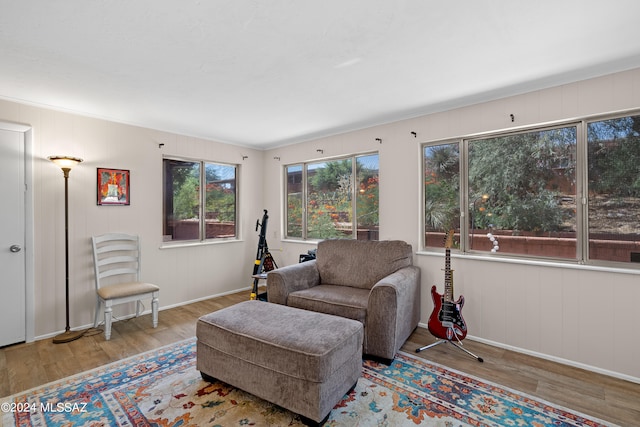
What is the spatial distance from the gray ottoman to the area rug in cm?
14

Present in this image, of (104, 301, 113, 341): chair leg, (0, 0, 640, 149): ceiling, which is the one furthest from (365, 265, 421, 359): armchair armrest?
(104, 301, 113, 341): chair leg

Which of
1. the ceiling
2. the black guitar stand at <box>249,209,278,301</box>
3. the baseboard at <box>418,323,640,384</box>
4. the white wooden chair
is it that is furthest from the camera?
the black guitar stand at <box>249,209,278,301</box>

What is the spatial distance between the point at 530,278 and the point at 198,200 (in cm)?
423

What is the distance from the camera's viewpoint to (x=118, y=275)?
11.9 ft

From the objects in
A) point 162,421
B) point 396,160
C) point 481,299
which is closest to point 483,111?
point 396,160

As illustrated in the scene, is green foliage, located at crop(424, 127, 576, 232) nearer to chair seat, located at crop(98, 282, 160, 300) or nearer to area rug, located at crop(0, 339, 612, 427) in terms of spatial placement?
area rug, located at crop(0, 339, 612, 427)

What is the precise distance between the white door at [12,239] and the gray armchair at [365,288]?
8.05ft

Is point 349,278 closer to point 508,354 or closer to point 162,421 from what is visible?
point 508,354

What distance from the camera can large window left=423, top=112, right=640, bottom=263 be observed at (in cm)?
245

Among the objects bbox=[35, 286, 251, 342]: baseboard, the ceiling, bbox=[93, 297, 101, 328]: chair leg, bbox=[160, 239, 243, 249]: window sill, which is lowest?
bbox=[35, 286, 251, 342]: baseboard

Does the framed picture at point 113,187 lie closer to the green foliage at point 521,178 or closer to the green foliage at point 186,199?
the green foliage at point 186,199

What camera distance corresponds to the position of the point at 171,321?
3.60 m

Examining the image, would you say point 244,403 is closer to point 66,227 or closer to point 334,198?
point 66,227

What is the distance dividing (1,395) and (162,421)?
1.29m
